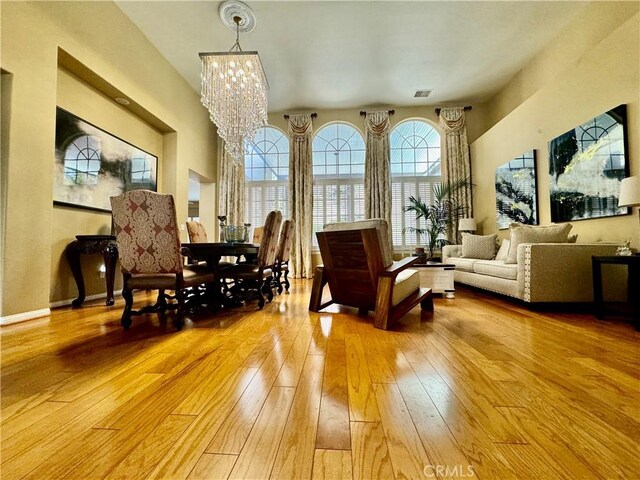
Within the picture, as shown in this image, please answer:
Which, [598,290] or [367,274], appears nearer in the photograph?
[367,274]

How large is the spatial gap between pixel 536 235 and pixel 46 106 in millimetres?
5216

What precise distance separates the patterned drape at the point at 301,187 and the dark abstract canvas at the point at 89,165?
284 centimetres

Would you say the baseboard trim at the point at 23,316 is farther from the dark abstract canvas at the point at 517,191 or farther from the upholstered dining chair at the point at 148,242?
the dark abstract canvas at the point at 517,191

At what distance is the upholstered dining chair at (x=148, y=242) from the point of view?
2086 millimetres

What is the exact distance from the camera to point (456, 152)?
19.3ft

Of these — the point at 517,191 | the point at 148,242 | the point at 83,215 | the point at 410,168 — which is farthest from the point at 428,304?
the point at 410,168

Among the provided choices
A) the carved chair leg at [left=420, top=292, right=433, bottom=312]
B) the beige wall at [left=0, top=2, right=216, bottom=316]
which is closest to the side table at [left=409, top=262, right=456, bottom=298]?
the carved chair leg at [left=420, top=292, right=433, bottom=312]

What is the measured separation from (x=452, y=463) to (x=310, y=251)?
533 cm

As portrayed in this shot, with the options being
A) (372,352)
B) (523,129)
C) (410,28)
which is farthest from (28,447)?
(523,129)

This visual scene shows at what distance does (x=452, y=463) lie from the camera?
0.77 meters

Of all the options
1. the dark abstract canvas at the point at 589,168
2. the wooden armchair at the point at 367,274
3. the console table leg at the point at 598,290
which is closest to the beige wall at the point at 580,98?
the dark abstract canvas at the point at 589,168

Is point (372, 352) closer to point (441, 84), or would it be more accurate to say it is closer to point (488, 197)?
point (488, 197)

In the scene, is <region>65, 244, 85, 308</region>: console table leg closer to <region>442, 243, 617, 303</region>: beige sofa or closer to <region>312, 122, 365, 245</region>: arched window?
<region>312, 122, 365, 245</region>: arched window

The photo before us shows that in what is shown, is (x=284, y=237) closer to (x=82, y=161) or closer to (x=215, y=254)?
(x=215, y=254)
